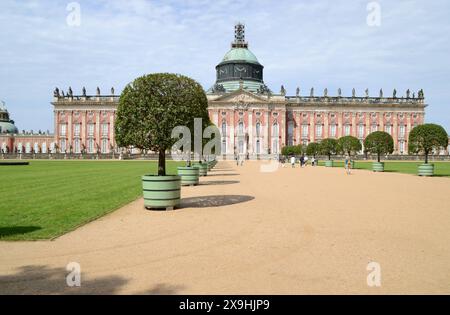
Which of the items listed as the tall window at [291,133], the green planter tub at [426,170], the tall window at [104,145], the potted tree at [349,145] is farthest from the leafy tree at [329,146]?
the tall window at [104,145]

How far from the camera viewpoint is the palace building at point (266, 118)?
8131cm

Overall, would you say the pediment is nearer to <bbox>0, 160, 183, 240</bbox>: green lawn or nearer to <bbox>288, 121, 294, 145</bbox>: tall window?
<bbox>288, 121, 294, 145</bbox>: tall window

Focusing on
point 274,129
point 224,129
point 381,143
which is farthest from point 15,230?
point 274,129

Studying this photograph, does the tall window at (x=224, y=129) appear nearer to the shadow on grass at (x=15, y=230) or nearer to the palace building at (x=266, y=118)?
the palace building at (x=266, y=118)

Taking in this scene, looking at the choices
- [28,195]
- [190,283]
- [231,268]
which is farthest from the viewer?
[28,195]

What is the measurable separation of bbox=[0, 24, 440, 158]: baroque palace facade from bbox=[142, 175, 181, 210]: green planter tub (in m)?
69.8

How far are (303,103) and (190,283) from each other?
81.5m

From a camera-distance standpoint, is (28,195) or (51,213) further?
(28,195)

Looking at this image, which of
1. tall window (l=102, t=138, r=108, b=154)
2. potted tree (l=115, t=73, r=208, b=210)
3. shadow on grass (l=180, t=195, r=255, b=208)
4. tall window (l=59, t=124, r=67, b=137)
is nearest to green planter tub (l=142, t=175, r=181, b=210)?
potted tree (l=115, t=73, r=208, b=210)

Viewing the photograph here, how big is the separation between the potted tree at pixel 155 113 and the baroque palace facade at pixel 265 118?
68601 mm

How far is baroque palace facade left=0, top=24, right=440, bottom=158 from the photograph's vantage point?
81312 millimetres
